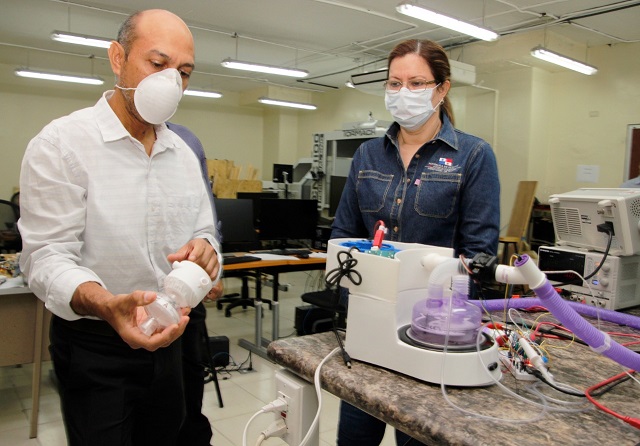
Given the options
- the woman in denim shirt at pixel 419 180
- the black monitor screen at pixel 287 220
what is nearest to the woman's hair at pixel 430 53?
the woman in denim shirt at pixel 419 180

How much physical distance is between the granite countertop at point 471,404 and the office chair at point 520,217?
5.50 m

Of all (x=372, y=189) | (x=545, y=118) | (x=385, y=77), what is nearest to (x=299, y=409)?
(x=372, y=189)

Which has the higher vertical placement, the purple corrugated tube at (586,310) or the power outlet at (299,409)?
the purple corrugated tube at (586,310)

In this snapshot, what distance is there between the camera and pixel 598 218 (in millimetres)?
1973

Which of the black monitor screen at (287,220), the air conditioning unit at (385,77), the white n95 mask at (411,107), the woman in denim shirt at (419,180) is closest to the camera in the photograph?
the woman in denim shirt at (419,180)

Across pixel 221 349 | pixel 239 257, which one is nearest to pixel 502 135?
pixel 239 257

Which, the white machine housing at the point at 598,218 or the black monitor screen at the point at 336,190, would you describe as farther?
the black monitor screen at the point at 336,190

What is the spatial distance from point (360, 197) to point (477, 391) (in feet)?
2.48

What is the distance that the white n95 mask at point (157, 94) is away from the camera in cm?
121

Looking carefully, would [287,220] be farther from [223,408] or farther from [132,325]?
[132,325]

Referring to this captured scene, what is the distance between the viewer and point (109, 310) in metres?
0.97

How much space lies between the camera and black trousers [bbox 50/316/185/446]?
1130 millimetres

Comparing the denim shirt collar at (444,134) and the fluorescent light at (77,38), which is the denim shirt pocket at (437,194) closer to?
the denim shirt collar at (444,134)

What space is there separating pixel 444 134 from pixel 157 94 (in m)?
0.83
